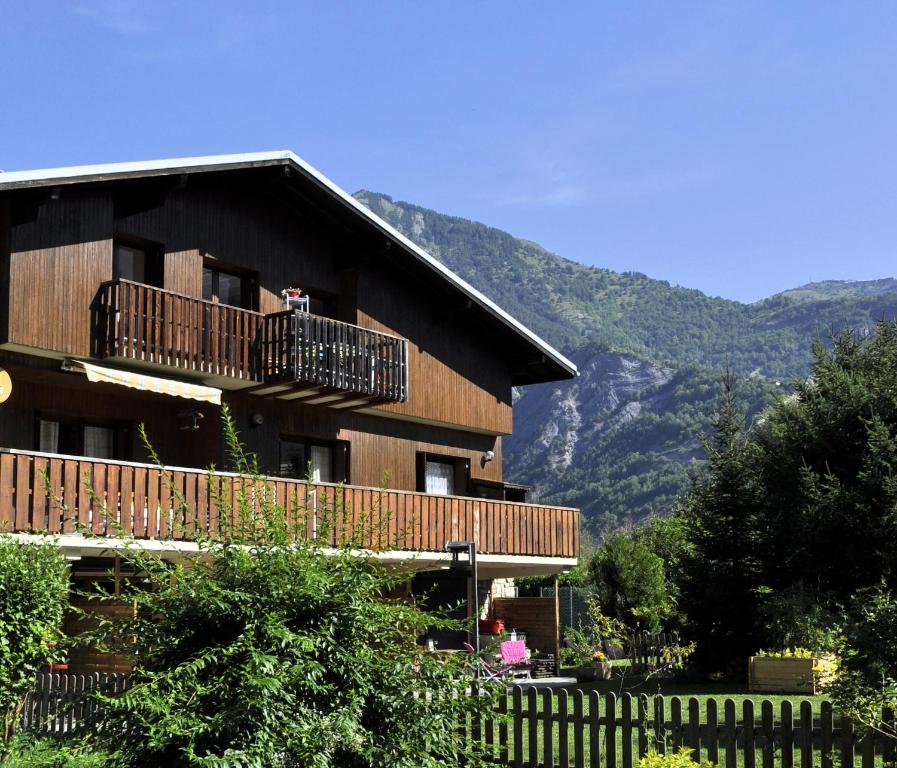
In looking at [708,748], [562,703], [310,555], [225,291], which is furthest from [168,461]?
[310,555]

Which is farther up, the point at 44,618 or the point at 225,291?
the point at 225,291

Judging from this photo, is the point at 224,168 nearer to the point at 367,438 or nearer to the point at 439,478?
the point at 367,438

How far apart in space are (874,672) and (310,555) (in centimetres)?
612

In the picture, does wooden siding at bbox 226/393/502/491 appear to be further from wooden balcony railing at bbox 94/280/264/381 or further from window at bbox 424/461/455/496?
wooden balcony railing at bbox 94/280/264/381

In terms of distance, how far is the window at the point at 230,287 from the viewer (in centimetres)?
2384

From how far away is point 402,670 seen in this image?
7871 mm

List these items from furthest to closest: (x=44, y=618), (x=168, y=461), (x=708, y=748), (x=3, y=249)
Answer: (x=168, y=461)
(x=3, y=249)
(x=44, y=618)
(x=708, y=748)

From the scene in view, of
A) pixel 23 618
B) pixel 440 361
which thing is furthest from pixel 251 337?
pixel 23 618

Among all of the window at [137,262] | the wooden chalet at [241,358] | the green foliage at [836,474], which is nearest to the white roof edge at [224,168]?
the wooden chalet at [241,358]

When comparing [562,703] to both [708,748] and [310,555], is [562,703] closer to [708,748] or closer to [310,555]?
[708,748]

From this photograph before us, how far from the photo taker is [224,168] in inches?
891

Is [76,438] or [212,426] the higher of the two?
[212,426]

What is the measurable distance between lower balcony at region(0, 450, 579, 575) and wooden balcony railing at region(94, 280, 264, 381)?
237 centimetres

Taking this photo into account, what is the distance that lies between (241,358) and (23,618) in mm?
9393
